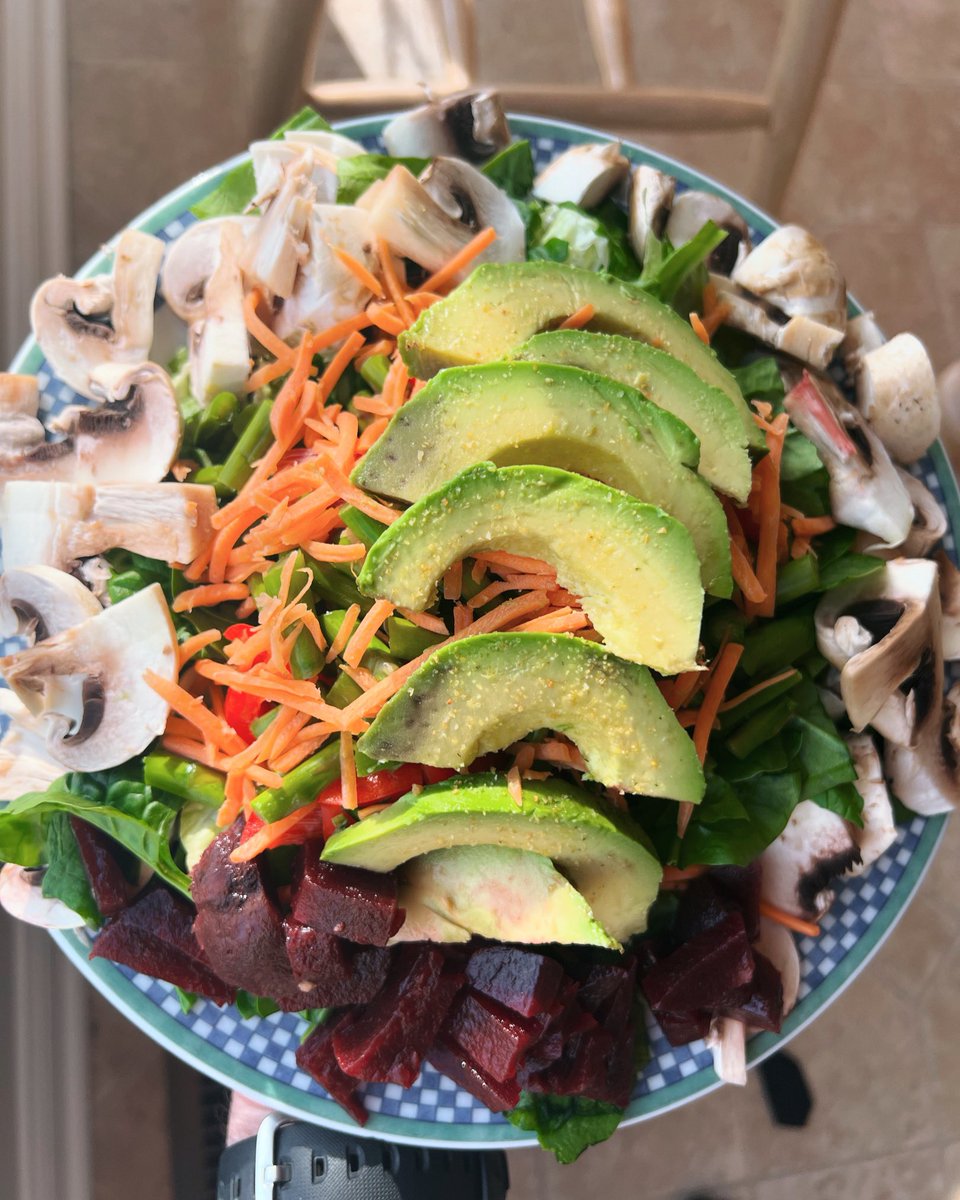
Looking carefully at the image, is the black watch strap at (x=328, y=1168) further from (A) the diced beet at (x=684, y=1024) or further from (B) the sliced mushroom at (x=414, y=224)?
(B) the sliced mushroom at (x=414, y=224)

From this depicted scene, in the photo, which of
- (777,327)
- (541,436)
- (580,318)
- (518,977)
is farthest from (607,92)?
(518,977)

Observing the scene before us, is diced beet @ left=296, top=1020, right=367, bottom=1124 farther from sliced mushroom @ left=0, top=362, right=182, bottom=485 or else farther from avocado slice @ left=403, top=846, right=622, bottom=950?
sliced mushroom @ left=0, top=362, right=182, bottom=485

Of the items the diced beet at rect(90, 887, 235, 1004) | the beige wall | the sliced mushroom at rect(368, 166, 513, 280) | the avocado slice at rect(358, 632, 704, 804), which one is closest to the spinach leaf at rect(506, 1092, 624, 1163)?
the diced beet at rect(90, 887, 235, 1004)

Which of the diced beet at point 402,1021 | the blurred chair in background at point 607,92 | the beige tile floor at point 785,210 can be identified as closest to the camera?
the diced beet at point 402,1021

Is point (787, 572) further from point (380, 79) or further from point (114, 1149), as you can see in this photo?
point (114, 1149)

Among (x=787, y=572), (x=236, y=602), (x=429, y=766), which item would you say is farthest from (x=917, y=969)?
(x=236, y=602)

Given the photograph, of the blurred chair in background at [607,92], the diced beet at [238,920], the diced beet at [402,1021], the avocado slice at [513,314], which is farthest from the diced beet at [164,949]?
the blurred chair in background at [607,92]
